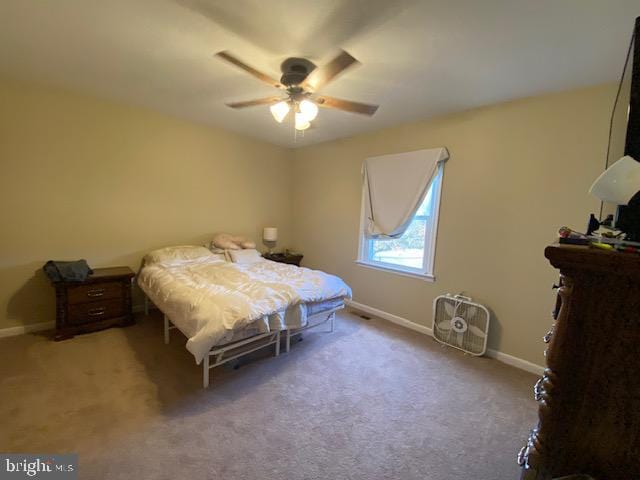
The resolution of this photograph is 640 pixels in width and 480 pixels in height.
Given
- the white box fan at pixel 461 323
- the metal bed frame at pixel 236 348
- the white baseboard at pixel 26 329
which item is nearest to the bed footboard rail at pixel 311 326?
the metal bed frame at pixel 236 348

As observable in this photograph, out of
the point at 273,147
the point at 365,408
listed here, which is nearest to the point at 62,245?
the point at 273,147

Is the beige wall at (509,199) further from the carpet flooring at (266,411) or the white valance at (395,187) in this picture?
the carpet flooring at (266,411)

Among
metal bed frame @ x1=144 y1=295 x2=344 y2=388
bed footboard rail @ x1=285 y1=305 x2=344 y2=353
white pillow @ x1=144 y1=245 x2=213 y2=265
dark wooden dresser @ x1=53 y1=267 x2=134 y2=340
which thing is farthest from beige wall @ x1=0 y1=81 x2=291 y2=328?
bed footboard rail @ x1=285 y1=305 x2=344 y2=353

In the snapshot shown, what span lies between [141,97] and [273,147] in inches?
78.2

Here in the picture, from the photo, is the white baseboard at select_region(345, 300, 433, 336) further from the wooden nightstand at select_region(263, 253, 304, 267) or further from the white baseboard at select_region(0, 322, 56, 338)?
the white baseboard at select_region(0, 322, 56, 338)

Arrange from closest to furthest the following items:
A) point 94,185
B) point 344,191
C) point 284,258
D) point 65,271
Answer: point 65,271
point 94,185
point 344,191
point 284,258

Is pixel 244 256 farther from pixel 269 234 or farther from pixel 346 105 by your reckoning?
pixel 346 105

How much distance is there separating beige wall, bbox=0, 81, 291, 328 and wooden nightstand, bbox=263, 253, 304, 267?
0.77 meters

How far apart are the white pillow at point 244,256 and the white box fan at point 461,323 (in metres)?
2.30

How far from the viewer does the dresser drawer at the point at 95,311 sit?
272cm

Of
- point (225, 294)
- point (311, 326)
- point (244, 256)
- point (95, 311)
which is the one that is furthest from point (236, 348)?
point (95, 311)

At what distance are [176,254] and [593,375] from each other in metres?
3.55

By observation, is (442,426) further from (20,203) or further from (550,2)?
(20,203)

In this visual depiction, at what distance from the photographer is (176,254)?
3.29 m
